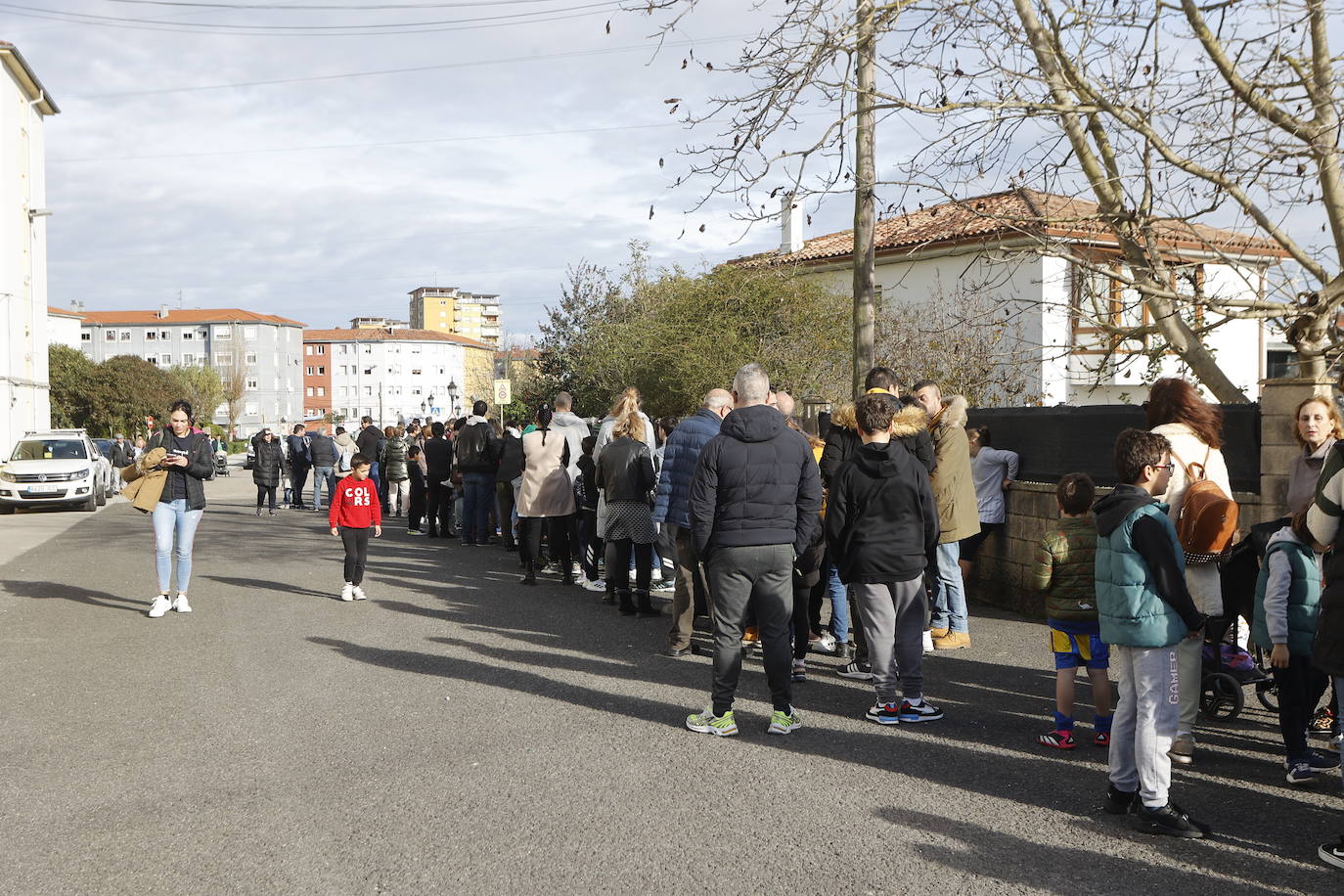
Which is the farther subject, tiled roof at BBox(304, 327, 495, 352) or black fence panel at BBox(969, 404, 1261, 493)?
tiled roof at BBox(304, 327, 495, 352)

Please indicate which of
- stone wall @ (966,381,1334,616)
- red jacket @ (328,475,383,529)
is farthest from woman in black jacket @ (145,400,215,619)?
stone wall @ (966,381,1334,616)

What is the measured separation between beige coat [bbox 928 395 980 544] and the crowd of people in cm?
2

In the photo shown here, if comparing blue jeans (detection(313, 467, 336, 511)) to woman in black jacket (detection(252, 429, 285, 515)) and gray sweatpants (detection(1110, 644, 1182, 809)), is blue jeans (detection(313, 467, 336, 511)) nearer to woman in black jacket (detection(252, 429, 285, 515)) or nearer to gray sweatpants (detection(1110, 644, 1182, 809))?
woman in black jacket (detection(252, 429, 285, 515))

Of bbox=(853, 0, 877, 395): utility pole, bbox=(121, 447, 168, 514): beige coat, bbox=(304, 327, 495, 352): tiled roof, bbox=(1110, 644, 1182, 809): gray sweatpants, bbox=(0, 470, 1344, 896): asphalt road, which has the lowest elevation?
bbox=(0, 470, 1344, 896): asphalt road

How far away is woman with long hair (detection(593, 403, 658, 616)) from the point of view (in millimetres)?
10414

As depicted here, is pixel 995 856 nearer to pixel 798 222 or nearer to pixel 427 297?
pixel 798 222

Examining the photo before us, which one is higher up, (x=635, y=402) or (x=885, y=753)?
(x=635, y=402)

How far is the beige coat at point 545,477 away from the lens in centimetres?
1210

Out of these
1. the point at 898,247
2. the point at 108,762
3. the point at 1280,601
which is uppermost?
the point at 898,247

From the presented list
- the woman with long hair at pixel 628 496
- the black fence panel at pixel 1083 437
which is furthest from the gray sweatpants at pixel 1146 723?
the woman with long hair at pixel 628 496

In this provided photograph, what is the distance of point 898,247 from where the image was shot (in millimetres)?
28516

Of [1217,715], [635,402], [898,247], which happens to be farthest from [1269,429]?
[898,247]

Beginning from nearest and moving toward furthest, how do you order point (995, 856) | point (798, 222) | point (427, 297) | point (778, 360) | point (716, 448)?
point (995, 856) < point (716, 448) < point (778, 360) < point (798, 222) < point (427, 297)

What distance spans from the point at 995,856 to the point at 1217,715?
8.87 feet
